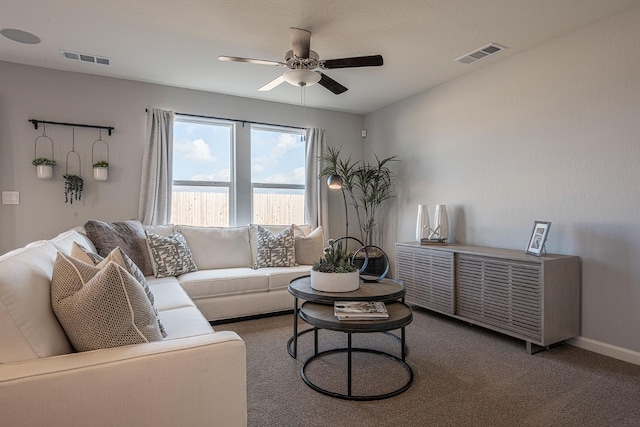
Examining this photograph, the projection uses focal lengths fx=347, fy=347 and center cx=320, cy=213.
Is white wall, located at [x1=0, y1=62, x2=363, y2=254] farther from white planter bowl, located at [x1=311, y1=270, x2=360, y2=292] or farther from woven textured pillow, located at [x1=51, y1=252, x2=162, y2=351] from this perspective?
woven textured pillow, located at [x1=51, y1=252, x2=162, y2=351]

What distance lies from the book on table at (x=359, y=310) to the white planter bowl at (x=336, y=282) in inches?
4.3

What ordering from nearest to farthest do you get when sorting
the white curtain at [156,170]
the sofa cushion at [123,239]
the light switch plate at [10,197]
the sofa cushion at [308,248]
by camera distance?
the sofa cushion at [123,239] → the light switch plate at [10,197] → the white curtain at [156,170] → the sofa cushion at [308,248]

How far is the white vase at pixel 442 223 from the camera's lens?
387 centimetres

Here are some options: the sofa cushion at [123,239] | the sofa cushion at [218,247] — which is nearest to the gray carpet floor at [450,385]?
the sofa cushion at [218,247]

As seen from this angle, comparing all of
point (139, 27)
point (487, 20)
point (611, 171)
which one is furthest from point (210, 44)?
point (611, 171)

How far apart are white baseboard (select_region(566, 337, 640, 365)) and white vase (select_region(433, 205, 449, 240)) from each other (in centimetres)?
145

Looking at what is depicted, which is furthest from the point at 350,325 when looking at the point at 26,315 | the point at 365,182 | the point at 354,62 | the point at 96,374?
the point at 365,182

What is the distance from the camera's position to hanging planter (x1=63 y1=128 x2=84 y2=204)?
3.73 meters

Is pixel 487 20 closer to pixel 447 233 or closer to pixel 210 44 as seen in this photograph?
pixel 447 233

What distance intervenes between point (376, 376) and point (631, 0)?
320cm

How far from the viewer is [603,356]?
2.68 m

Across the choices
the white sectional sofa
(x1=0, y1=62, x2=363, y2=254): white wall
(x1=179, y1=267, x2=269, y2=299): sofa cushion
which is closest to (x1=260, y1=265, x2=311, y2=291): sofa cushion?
(x1=179, y1=267, x2=269, y2=299): sofa cushion

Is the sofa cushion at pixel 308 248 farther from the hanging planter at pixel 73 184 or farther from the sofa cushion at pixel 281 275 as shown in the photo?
the hanging planter at pixel 73 184

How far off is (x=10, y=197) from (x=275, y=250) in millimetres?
2759
